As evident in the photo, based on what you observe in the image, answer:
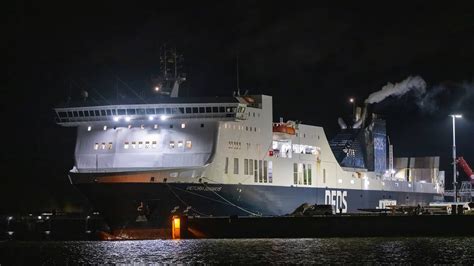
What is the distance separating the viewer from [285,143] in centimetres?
6269

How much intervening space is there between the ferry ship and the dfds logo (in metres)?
1.33

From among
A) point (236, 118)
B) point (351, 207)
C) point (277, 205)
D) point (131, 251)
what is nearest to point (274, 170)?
point (277, 205)

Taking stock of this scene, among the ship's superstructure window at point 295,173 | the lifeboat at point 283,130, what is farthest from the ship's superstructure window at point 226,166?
the ship's superstructure window at point 295,173

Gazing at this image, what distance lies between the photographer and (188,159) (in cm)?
5603

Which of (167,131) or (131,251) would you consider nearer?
(131,251)

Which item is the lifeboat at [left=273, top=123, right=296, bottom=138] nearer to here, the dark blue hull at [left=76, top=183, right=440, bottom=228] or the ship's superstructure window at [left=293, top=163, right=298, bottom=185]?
the ship's superstructure window at [left=293, top=163, right=298, bottom=185]

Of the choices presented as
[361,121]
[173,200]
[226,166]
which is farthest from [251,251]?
[361,121]

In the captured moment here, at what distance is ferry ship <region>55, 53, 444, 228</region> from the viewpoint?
5359cm

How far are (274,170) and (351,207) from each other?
1039cm

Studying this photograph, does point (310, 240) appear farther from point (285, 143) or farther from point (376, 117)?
point (376, 117)

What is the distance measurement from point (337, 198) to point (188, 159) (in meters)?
15.0

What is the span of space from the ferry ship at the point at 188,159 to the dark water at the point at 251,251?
8.51 feet

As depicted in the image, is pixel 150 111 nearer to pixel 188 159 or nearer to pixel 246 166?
pixel 188 159

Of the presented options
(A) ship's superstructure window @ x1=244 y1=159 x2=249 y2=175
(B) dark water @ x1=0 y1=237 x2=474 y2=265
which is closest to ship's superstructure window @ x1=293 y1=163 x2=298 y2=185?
(A) ship's superstructure window @ x1=244 y1=159 x2=249 y2=175
